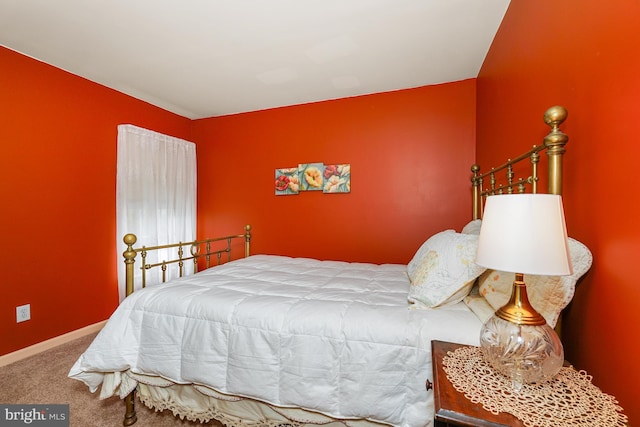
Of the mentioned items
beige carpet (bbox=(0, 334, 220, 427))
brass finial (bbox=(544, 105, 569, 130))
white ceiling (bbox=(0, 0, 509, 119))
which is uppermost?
white ceiling (bbox=(0, 0, 509, 119))

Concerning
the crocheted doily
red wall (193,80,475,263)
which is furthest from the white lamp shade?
red wall (193,80,475,263)

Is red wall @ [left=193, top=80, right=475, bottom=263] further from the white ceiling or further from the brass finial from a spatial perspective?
the brass finial

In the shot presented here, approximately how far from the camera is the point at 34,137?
2391 millimetres

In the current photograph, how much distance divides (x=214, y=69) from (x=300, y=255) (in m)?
2.12

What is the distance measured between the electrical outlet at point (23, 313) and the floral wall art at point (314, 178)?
7.96 ft

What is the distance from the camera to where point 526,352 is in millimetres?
805

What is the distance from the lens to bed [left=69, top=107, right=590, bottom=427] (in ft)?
3.73

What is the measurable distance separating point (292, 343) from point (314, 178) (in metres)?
2.34

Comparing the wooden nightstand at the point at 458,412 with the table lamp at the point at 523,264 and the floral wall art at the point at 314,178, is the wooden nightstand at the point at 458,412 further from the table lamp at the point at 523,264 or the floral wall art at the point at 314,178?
the floral wall art at the point at 314,178

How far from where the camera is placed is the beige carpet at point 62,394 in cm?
162

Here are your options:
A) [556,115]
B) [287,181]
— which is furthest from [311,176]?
[556,115]

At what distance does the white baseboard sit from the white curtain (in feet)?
1.30

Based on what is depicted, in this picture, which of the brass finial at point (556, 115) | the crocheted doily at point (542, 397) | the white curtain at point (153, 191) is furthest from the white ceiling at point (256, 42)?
the crocheted doily at point (542, 397)

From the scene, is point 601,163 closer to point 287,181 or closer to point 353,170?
point 353,170
